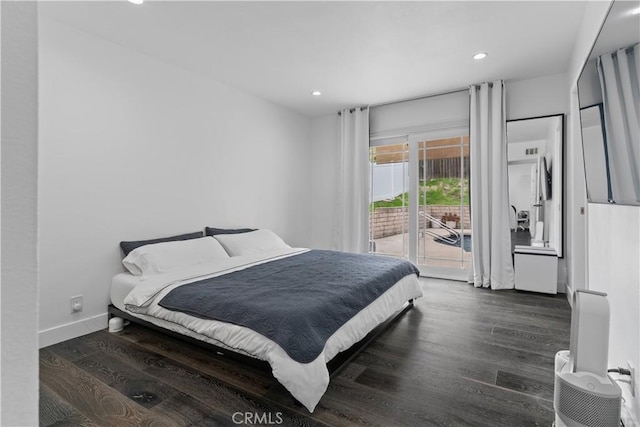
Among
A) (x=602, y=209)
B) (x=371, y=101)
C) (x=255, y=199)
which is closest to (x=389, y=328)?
(x=602, y=209)

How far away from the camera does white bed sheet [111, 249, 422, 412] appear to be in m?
1.66

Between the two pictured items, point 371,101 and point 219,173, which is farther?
point 371,101

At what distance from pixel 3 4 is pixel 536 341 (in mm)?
3319

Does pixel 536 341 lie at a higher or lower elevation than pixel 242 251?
lower

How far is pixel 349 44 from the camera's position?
315 cm

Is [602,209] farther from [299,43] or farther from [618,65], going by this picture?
[299,43]

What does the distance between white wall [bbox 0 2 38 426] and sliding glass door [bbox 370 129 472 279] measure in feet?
15.6

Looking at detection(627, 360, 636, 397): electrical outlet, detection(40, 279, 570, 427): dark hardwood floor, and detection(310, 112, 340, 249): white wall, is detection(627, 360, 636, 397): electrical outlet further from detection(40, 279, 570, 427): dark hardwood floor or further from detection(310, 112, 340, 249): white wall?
detection(310, 112, 340, 249): white wall

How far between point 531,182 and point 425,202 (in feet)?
4.52

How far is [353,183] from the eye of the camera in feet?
17.2

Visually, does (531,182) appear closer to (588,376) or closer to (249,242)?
(588,376)

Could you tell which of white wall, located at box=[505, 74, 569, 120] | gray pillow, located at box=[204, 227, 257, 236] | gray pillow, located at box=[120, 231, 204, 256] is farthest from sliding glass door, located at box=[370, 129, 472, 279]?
gray pillow, located at box=[120, 231, 204, 256]

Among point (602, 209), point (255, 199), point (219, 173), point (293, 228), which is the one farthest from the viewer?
point (293, 228)

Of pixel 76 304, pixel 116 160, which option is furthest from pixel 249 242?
pixel 76 304
